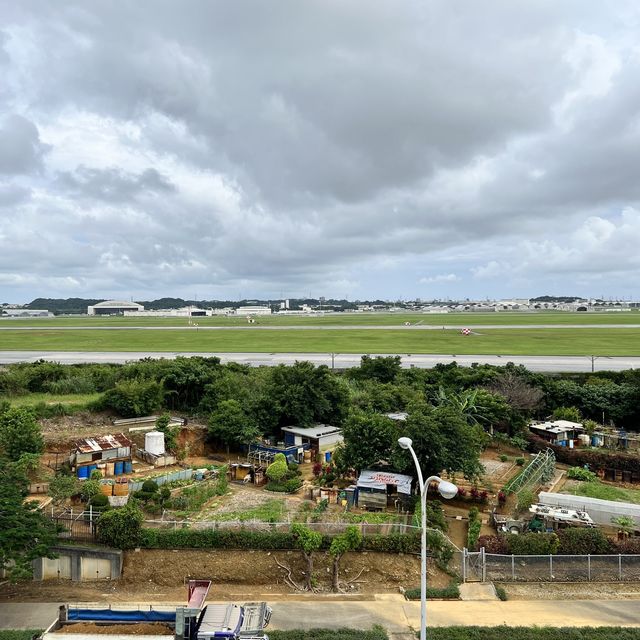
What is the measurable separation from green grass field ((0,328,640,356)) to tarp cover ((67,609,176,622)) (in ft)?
208

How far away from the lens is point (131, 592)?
65.8ft

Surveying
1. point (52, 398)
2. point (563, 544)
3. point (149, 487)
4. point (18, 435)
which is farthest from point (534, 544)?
point (52, 398)

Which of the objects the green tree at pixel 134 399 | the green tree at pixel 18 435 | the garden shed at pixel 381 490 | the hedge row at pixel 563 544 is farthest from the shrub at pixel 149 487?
the hedge row at pixel 563 544

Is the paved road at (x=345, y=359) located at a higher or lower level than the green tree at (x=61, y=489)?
higher

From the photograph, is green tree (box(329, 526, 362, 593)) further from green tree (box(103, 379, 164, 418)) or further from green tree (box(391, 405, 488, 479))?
green tree (box(103, 379, 164, 418))

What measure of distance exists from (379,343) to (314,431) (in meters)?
56.1

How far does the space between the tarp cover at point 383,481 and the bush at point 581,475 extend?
45.8 ft

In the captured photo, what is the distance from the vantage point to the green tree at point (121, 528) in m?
21.2

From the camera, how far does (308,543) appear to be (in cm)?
2014

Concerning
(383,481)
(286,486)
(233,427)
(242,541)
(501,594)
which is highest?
(233,427)

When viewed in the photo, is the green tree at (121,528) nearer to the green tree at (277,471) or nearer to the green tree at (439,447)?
the green tree at (277,471)

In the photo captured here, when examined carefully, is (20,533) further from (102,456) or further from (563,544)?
(563,544)

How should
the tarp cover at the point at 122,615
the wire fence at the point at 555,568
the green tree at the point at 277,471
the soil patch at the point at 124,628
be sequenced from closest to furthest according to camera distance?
the soil patch at the point at 124,628 < the tarp cover at the point at 122,615 < the wire fence at the point at 555,568 < the green tree at the point at 277,471

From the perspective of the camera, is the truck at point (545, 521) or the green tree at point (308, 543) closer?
the green tree at point (308, 543)
